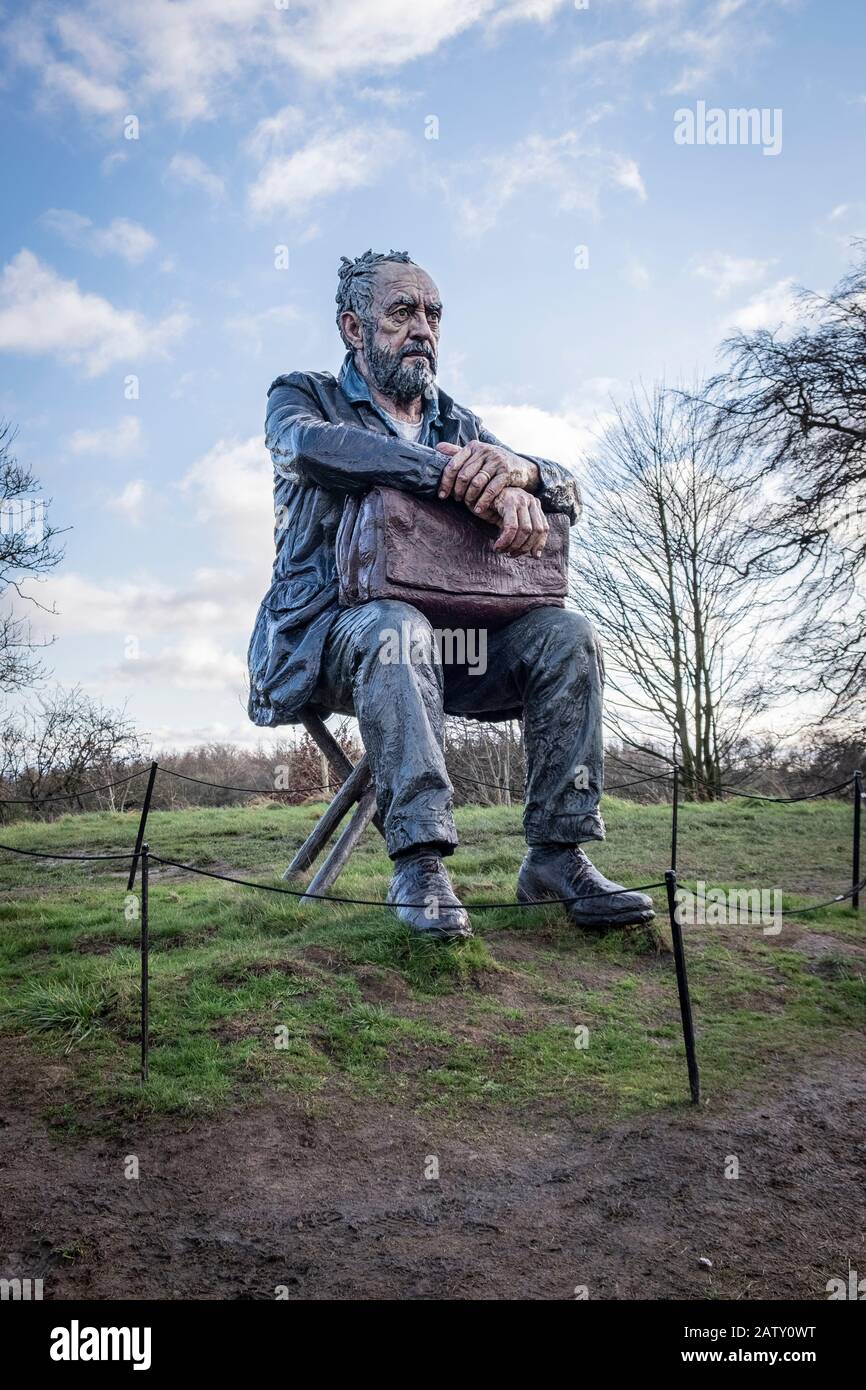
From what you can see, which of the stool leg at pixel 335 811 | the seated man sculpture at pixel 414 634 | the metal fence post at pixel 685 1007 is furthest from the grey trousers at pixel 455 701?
the metal fence post at pixel 685 1007

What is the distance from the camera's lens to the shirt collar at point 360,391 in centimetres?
423

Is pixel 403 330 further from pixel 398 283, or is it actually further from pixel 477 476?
pixel 477 476

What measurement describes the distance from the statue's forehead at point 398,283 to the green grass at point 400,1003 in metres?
2.38

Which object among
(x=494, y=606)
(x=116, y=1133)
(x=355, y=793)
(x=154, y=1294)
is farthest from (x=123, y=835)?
(x=154, y=1294)

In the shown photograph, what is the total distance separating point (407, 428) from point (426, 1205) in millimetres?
2932

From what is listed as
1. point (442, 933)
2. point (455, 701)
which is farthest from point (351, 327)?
point (442, 933)

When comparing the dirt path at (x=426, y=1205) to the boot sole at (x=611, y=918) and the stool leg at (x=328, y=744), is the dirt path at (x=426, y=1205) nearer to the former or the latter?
the boot sole at (x=611, y=918)

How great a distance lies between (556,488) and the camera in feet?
12.8

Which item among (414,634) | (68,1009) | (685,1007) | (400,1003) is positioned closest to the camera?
(685,1007)

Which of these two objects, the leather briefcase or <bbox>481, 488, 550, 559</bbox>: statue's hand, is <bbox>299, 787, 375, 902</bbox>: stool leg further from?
<bbox>481, 488, 550, 559</bbox>: statue's hand

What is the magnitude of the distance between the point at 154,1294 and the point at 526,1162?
904 millimetres

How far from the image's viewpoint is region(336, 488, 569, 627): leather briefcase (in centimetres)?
363

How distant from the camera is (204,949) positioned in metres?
3.89

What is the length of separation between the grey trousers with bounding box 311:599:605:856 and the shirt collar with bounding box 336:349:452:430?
969 millimetres
